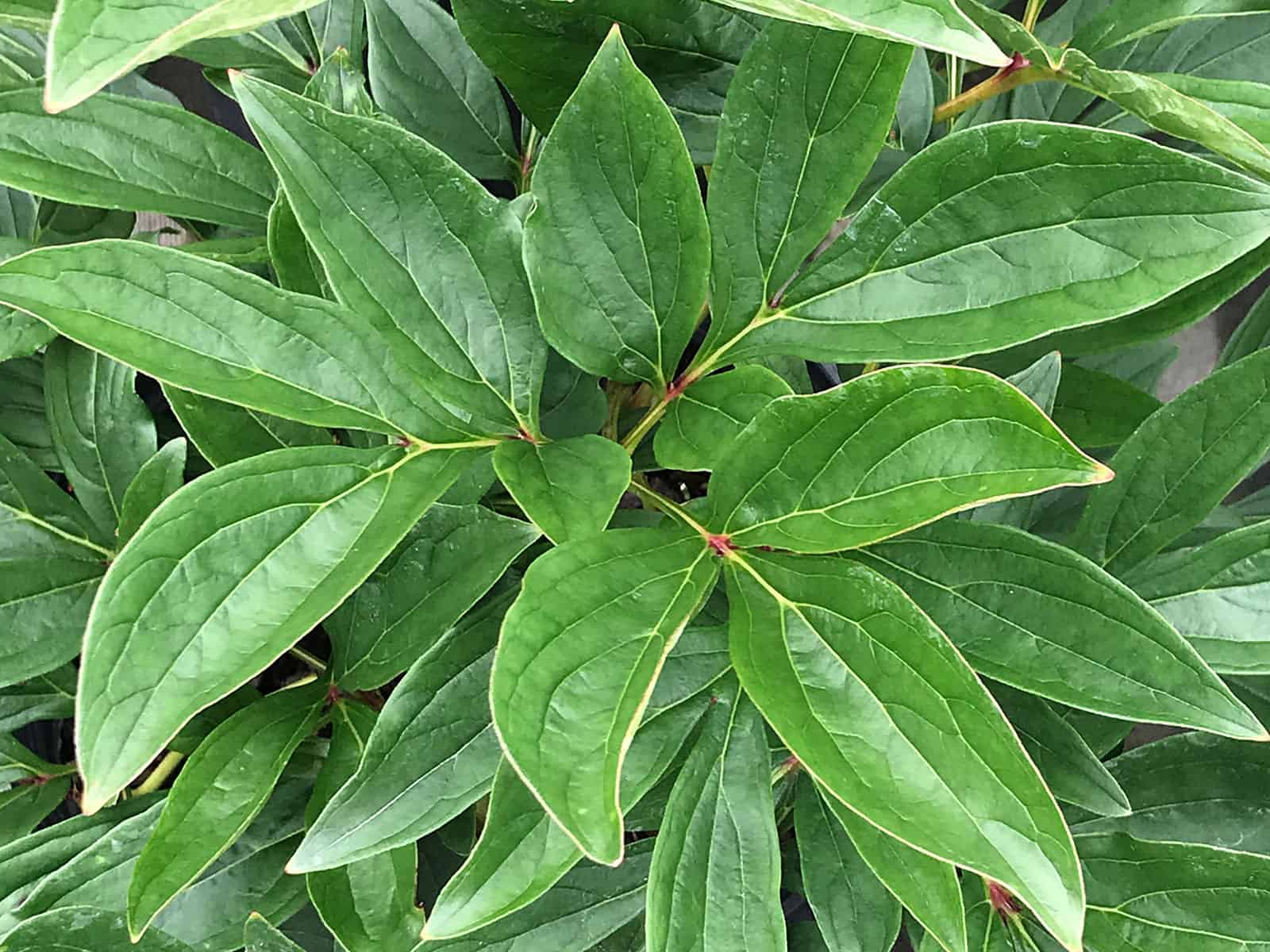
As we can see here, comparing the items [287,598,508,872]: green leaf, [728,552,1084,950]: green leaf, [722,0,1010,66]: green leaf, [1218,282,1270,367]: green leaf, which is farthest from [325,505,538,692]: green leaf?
[1218,282,1270,367]: green leaf

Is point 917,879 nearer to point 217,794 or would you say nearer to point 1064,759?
point 1064,759

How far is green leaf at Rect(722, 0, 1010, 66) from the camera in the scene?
0.25 metres

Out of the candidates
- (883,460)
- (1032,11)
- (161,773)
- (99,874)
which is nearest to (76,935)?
(99,874)

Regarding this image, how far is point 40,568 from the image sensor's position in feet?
1.61

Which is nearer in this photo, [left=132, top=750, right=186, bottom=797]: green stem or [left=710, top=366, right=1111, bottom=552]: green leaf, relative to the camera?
[left=710, top=366, right=1111, bottom=552]: green leaf

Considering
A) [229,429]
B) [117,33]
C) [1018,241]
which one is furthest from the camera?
[229,429]

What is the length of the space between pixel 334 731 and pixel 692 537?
220mm

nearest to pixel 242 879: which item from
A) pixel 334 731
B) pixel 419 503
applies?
pixel 334 731

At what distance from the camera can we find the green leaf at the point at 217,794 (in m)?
0.37

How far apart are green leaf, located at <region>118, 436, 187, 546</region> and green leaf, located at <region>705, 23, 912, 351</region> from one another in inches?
11.0

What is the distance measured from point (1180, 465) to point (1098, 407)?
0.31 ft

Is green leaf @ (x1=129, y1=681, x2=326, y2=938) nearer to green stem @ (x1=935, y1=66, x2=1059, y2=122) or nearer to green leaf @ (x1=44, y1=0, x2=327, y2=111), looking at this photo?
green leaf @ (x1=44, y1=0, x2=327, y2=111)

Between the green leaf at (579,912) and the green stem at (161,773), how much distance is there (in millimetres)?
224

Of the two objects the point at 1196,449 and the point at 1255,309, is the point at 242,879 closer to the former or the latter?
the point at 1196,449
